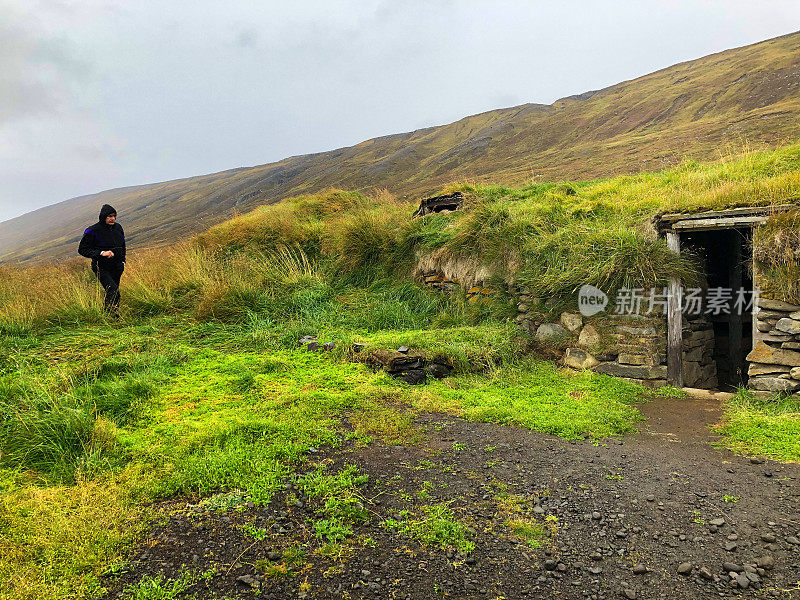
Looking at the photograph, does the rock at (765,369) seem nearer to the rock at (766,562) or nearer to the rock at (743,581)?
the rock at (766,562)

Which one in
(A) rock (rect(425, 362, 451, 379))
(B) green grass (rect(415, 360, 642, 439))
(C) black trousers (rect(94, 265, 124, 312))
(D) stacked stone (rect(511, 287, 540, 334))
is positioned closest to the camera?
(B) green grass (rect(415, 360, 642, 439))

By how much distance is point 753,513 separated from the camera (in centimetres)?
379

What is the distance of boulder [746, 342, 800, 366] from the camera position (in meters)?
6.31

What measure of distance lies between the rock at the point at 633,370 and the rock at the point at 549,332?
82 centimetres

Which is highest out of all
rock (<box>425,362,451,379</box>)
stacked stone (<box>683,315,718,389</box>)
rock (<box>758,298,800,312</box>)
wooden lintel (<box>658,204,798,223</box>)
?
wooden lintel (<box>658,204,798,223</box>)

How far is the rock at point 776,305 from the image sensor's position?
20.9ft

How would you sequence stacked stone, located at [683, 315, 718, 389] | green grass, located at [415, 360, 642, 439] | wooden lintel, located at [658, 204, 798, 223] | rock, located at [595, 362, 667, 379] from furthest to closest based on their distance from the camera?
stacked stone, located at [683, 315, 718, 389] < rock, located at [595, 362, 667, 379] < wooden lintel, located at [658, 204, 798, 223] < green grass, located at [415, 360, 642, 439]

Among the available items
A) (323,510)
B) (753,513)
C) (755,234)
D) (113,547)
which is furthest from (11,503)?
(755,234)

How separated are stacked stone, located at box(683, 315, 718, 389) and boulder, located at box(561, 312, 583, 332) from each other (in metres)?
1.65

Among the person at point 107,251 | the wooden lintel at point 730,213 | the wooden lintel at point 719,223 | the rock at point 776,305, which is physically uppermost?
the person at point 107,251

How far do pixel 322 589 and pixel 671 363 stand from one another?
6.67 metres

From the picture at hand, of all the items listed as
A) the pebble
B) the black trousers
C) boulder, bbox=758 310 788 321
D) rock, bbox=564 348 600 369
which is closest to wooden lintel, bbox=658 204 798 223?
boulder, bbox=758 310 788 321

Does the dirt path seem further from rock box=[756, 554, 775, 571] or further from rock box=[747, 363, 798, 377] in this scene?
rock box=[747, 363, 798, 377]

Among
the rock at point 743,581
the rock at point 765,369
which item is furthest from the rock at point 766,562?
the rock at point 765,369
